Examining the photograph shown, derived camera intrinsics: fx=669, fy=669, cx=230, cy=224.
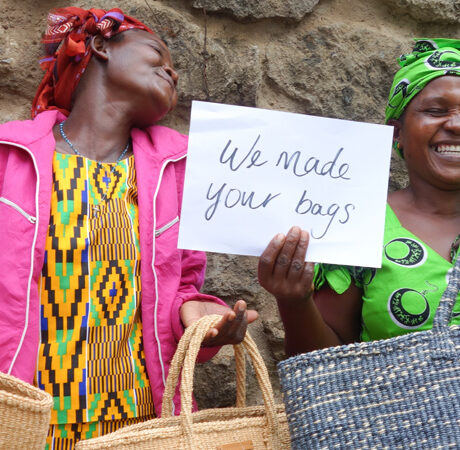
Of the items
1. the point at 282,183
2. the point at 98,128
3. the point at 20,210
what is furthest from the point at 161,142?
the point at 282,183

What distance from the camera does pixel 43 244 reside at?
129 cm

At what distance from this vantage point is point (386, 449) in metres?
0.96

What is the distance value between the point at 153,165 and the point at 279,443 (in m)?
0.65

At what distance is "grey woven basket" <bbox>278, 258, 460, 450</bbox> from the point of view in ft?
3.14

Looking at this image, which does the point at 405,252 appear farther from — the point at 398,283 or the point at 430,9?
the point at 430,9

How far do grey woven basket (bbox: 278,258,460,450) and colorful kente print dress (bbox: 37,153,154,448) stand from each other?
0.44 meters

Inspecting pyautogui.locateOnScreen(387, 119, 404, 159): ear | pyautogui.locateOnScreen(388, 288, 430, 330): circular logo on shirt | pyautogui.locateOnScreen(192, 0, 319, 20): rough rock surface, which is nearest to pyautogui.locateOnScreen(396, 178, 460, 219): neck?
pyautogui.locateOnScreen(387, 119, 404, 159): ear

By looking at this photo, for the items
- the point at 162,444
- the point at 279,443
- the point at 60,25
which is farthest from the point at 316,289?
the point at 60,25

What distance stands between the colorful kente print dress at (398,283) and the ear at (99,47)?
2.27 feet

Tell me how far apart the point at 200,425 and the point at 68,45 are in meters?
0.91

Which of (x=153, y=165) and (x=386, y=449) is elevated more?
(x=153, y=165)

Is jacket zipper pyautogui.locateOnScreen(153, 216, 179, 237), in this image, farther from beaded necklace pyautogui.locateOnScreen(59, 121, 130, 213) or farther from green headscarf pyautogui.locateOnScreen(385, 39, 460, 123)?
green headscarf pyautogui.locateOnScreen(385, 39, 460, 123)

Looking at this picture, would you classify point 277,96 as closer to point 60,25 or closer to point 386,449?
point 60,25

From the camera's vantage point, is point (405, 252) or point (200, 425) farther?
point (405, 252)
